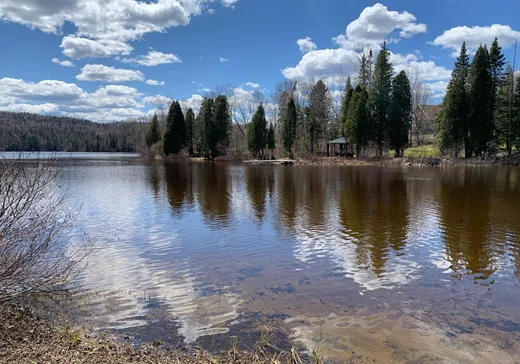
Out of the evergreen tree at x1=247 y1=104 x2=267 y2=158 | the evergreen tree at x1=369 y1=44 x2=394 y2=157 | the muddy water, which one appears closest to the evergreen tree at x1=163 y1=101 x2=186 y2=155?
the evergreen tree at x1=247 y1=104 x2=267 y2=158

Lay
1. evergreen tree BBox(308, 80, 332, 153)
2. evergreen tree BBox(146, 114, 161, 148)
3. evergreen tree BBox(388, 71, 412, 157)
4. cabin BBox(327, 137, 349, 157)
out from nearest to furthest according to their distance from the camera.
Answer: evergreen tree BBox(388, 71, 412, 157)
cabin BBox(327, 137, 349, 157)
evergreen tree BBox(308, 80, 332, 153)
evergreen tree BBox(146, 114, 161, 148)

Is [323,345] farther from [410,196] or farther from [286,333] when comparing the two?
[410,196]

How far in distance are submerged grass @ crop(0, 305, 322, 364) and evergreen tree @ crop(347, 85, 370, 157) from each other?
157ft

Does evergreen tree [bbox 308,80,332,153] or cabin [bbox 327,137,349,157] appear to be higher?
evergreen tree [bbox 308,80,332,153]

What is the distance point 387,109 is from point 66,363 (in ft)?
173

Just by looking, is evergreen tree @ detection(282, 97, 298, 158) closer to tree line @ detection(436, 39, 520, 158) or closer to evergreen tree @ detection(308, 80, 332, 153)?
evergreen tree @ detection(308, 80, 332, 153)

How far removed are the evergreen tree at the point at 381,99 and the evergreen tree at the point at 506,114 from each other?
13.0 m

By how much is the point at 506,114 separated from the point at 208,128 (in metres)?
44.5

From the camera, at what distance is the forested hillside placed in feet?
20.0

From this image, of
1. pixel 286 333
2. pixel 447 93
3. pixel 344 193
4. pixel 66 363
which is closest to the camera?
pixel 66 363

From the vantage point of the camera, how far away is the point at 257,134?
5975cm

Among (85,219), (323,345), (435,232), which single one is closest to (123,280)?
(323,345)

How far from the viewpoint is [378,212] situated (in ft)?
48.1

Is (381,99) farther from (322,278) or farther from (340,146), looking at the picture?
(322,278)
